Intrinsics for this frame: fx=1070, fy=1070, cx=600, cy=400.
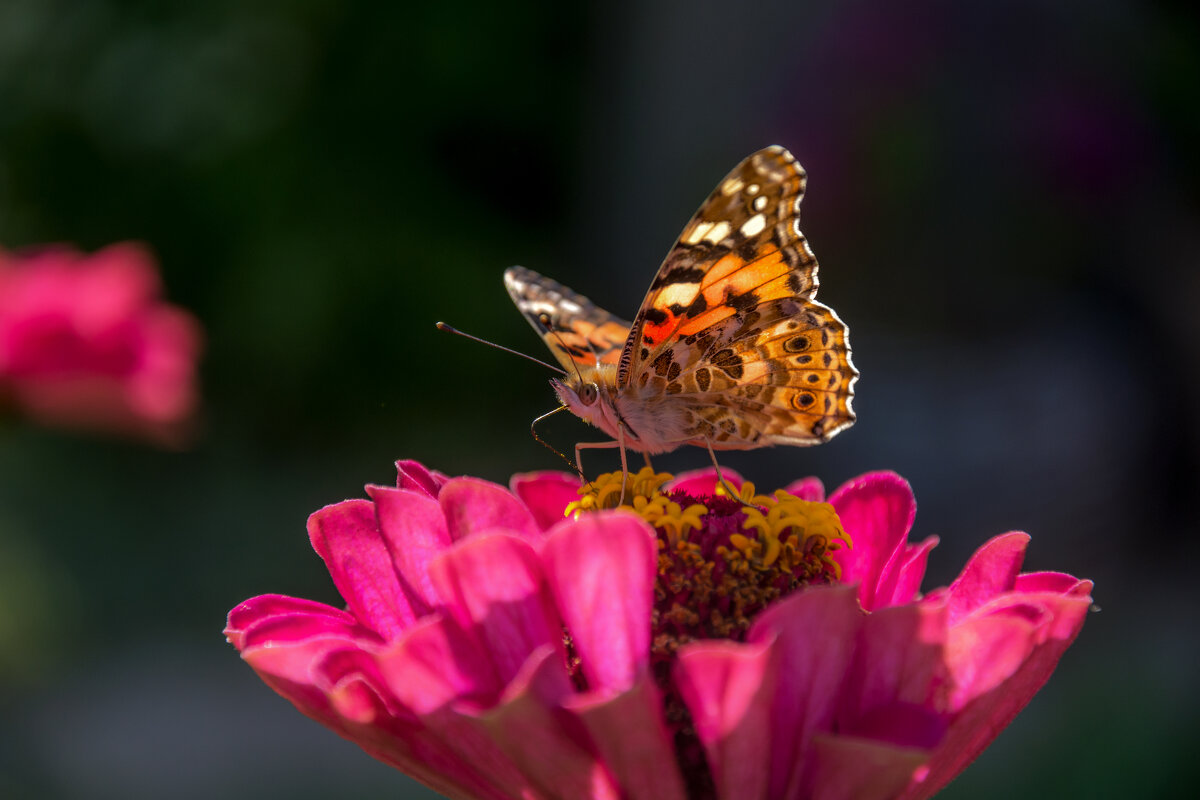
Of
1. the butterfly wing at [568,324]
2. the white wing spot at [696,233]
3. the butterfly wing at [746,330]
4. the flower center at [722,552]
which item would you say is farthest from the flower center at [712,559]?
the butterfly wing at [568,324]

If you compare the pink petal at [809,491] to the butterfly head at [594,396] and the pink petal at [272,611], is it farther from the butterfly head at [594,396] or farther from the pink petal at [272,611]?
the pink petal at [272,611]

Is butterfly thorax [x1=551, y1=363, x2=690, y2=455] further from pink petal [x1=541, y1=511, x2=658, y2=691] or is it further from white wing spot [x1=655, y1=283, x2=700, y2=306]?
pink petal [x1=541, y1=511, x2=658, y2=691]

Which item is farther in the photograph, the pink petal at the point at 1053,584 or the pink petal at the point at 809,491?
the pink petal at the point at 809,491

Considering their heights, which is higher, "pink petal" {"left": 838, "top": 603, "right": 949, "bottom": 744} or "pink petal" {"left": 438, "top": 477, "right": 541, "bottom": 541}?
"pink petal" {"left": 438, "top": 477, "right": 541, "bottom": 541}

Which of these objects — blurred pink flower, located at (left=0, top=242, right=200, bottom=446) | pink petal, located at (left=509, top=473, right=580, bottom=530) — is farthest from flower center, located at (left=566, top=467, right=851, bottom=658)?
blurred pink flower, located at (left=0, top=242, right=200, bottom=446)

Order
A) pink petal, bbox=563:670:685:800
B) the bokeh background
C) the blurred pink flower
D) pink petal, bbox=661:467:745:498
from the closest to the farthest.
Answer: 1. pink petal, bbox=563:670:685:800
2. pink petal, bbox=661:467:745:498
3. the blurred pink flower
4. the bokeh background

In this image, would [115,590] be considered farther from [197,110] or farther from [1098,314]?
[1098,314]
